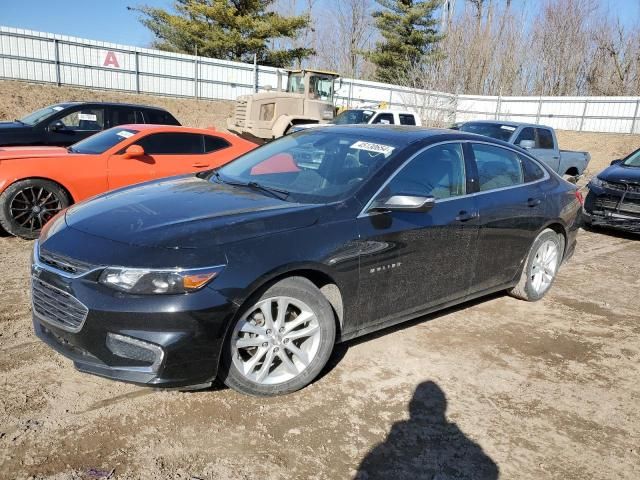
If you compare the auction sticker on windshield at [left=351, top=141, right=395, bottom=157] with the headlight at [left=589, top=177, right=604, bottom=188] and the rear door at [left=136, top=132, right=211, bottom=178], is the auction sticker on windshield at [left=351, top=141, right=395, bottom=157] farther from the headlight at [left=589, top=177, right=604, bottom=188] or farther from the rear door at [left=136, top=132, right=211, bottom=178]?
the headlight at [left=589, top=177, right=604, bottom=188]

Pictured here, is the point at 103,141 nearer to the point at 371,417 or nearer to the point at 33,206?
the point at 33,206

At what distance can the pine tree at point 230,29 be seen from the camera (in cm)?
3174

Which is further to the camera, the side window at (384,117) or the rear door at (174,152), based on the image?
the side window at (384,117)

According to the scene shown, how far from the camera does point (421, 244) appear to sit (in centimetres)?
367

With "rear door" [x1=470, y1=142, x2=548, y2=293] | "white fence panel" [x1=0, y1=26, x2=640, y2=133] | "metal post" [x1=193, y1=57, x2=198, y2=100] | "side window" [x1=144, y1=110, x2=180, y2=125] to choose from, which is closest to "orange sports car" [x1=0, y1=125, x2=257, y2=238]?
"side window" [x1=144, y1=110, x2=180, y2=125]

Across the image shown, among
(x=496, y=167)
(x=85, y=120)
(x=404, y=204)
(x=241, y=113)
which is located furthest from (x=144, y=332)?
(x=241, y=113)

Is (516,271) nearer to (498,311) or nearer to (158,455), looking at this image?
(498,311)

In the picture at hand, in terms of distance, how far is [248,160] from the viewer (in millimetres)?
4438

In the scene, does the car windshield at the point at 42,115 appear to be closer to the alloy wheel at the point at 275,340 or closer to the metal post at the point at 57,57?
the alloy wheel at the point at 275,340

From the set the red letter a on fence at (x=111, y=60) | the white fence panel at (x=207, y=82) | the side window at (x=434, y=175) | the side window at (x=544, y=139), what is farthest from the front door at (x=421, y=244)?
the red letter a on fence at (x=111, y=60)

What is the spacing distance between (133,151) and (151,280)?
4463 millimetres

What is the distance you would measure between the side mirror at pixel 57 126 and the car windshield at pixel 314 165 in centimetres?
581

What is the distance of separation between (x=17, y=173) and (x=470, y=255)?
522 cm

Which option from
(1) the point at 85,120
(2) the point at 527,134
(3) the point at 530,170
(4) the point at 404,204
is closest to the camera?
(4) the point at 404,204
